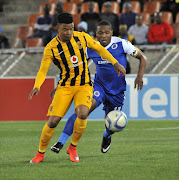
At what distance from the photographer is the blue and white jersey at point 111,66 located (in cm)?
780

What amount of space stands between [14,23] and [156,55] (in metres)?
7.17

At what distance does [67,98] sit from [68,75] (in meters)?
0.29

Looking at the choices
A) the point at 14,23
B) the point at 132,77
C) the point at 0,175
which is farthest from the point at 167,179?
the point at 14,23

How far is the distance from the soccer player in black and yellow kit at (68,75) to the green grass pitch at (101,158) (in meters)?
0.39

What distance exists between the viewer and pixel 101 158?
698cm

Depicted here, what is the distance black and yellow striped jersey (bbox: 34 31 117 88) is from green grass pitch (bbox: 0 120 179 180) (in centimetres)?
103

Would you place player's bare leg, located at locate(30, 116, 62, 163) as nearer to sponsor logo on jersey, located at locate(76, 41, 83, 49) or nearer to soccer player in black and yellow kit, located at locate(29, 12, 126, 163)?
soccer player in black and yellow kit, located at locate(29, 12, 126, 163)

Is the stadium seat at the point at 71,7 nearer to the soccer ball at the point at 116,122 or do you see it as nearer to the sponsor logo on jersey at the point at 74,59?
the soccer ball at the point at 116,122

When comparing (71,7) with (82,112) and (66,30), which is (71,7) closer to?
(66,30)

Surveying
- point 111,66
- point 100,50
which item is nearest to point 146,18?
point 111,66

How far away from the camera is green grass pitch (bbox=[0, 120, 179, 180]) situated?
5609 millimetres

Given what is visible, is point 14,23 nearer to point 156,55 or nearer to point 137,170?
point 156,55

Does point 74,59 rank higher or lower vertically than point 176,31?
higher

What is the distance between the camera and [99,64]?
7.86 m
